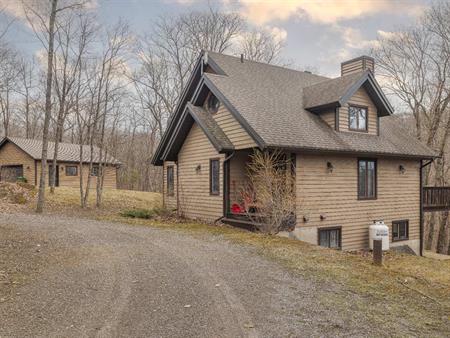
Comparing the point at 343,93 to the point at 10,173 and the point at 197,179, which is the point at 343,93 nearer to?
the point at 197,179

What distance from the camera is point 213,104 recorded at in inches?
623

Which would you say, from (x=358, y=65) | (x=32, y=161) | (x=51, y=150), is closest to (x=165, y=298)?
(x=358, y=65)

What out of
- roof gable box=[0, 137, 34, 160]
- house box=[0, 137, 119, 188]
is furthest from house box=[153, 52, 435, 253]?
roof gable box=[0, 137, 34, 160]

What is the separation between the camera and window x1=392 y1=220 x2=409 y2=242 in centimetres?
1647

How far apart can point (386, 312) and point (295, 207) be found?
25.0 ft

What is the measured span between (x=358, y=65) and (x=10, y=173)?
27.6 metres

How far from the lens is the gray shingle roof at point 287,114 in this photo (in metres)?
13.3

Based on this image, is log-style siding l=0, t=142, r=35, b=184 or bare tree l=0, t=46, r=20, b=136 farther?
log-style siding l=0, t=142, r=35, b=184

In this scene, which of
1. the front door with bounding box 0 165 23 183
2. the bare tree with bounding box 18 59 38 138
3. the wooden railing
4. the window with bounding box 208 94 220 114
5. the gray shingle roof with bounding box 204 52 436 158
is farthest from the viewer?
the bare tree with bounding box 18 59 38 138

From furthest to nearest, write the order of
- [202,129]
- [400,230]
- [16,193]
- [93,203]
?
1. [93,203]
2. [16,193]
3. [400,230]
4. [202,129]

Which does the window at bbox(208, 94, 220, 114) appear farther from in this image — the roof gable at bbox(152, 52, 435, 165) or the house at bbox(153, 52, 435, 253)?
the roof gable at bbox(152, 52, 435, 165)

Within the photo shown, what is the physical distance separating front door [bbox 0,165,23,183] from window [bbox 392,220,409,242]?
88.9 feet

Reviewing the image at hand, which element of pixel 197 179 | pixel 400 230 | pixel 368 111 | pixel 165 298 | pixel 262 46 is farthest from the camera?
pixel 262 46

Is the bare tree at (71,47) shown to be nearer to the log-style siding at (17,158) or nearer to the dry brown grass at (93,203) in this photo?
the dry brown grass at (93,203)
